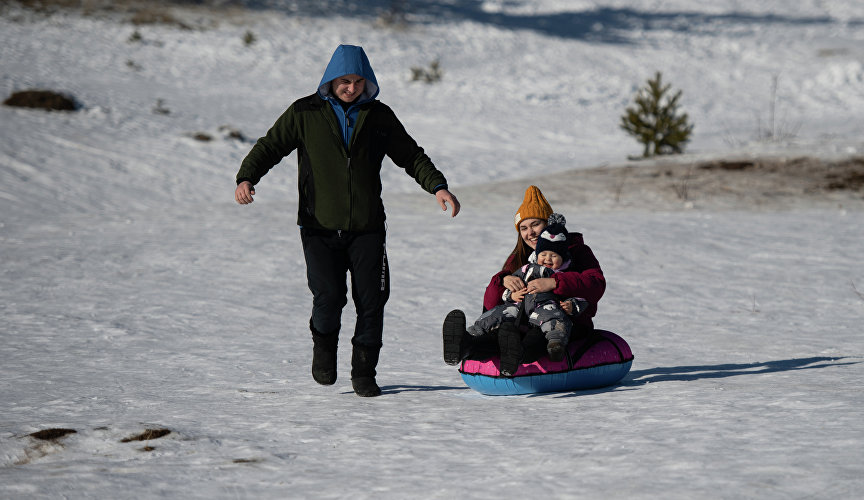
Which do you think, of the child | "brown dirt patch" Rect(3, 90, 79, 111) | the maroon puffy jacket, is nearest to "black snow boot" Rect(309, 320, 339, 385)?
the child

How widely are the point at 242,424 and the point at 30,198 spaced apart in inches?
421

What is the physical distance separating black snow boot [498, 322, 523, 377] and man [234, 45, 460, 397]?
0.67 m

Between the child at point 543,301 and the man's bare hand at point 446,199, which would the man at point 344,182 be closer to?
the man's bare hand at point 446,199

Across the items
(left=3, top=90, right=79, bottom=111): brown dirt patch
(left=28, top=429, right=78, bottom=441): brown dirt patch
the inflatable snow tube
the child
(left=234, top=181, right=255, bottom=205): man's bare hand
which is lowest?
(left=28, top=429, right=78, bottom=441): brown dirt patch

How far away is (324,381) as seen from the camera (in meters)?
4.96

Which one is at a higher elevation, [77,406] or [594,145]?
Result: [594,145]

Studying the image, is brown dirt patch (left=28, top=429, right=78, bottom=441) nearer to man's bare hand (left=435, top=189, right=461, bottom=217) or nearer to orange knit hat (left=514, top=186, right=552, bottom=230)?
man's bare hand (left=435, top=189, right=461, bottom=217)

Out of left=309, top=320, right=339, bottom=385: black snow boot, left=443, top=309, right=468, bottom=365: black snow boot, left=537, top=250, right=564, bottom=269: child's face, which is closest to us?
left=443, top=309, right=468, bottom=365: black snow boot

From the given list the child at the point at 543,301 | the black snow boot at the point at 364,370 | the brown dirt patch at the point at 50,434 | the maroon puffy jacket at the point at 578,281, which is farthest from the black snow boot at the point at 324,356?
the brown dirt patch at the point at 50,434

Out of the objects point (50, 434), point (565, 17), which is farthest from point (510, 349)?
point (565, 17)

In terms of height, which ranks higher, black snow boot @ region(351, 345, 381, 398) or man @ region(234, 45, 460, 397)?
man @ region(234, 45, 460, 397)

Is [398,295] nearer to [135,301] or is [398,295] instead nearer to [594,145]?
[135,301]

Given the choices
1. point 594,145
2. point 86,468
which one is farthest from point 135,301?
point 594,145

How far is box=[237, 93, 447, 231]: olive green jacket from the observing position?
4.55m
